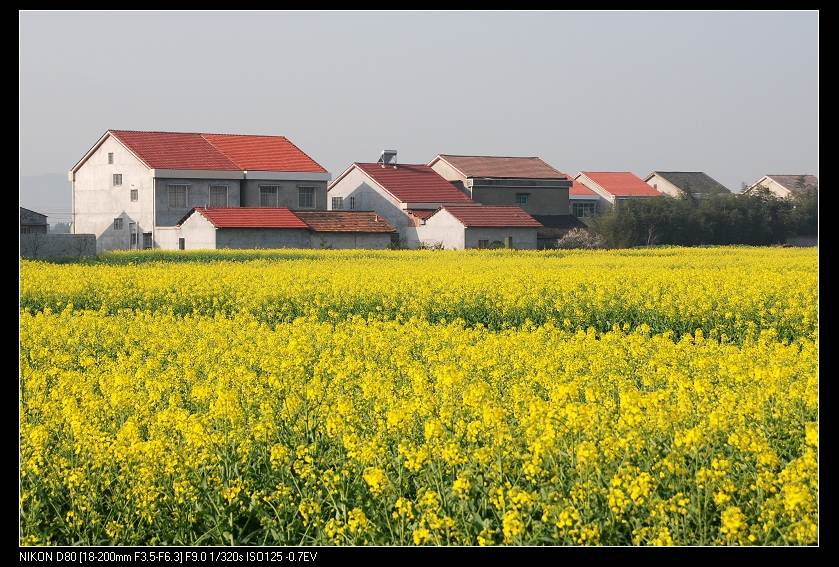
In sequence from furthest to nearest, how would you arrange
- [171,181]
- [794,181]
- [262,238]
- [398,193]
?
[794,181], [398,193], [171,181], [262,238]

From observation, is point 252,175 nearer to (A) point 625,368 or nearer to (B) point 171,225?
(B) point 171,225

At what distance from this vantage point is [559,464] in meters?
5.66

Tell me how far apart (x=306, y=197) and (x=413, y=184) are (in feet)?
20.8

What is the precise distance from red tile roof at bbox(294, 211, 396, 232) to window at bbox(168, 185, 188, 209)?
17.9 feet

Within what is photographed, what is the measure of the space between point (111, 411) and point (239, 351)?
7.74 feet

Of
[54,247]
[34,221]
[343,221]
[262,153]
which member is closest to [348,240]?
[343,221]

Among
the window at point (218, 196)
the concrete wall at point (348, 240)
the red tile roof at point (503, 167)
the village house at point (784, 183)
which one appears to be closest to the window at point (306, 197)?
the window at point (218, 196)

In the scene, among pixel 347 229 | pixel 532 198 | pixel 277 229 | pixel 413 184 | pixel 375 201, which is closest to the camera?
pixel 277 229

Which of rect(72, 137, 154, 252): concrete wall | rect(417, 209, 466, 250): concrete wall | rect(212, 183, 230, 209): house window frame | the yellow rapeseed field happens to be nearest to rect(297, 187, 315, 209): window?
rect(212, 183, 230, 209): house window frame

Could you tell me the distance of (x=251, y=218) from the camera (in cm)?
4925

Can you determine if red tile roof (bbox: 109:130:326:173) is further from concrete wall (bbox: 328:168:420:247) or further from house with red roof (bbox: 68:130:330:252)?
concrete wall (bbox: 328:168:420:247)

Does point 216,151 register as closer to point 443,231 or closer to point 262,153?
point 262,153

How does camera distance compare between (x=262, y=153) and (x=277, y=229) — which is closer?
(x=277, y=229)
